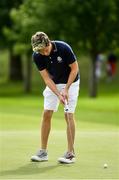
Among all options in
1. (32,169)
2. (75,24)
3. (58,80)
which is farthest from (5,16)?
(32,169)

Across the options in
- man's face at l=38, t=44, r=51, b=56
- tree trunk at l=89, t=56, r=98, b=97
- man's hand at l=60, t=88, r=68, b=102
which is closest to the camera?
man's face at l=38, t=44, r=51, b=56

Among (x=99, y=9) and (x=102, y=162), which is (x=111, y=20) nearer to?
(x=99, y=9)

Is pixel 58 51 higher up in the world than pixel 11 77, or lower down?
higher up

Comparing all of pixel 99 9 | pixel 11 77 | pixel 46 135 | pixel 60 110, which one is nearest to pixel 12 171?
pixel 46 135

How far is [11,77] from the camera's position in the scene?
4762 cm

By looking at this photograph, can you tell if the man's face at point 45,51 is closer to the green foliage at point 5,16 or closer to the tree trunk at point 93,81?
the tree trunk at point 93,81

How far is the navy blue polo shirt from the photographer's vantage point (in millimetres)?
10141

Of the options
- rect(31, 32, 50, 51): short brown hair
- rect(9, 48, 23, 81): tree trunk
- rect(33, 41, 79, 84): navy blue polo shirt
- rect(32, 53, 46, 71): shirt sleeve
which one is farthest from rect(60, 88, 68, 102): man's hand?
rect(9, 48, 23, 81): tree trunk

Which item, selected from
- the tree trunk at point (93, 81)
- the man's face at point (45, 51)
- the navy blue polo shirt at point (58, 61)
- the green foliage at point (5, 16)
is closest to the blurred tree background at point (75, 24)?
the tree trunk at point (93, 81)

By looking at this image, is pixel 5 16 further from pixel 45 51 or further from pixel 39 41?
pixel 39 41

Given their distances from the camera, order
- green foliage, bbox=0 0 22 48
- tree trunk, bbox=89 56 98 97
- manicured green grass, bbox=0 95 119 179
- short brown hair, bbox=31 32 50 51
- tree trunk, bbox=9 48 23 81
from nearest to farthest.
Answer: manicured green grass, bbox=0 95 119 179 → short brown hair, bbox=31 32 50 51 → tree trunk, bbox=89 56 98 97 → green foliage, bbox=0 0 22 48 → tree trunk, bbox=9 48 23 81

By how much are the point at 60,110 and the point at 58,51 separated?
13227 mm

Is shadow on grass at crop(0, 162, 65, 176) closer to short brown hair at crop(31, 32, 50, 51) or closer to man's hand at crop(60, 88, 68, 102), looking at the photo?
man's hand at crop(60, 88, 68, 102)

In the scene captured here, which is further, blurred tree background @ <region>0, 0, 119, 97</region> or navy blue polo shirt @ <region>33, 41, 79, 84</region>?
blurred tree background @ <region>0, 0, 119, 97</region>
